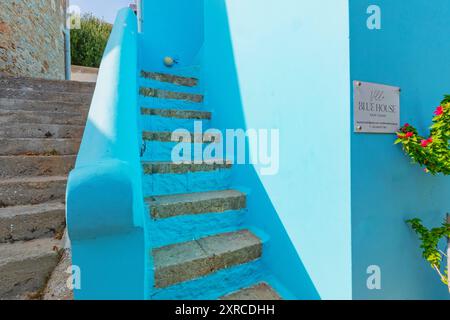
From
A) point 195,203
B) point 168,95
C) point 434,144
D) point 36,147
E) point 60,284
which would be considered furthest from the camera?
point 168,95

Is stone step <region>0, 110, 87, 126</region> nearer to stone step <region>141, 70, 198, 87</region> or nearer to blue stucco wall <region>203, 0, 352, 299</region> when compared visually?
stone step <region>141, 70, 198, 87</region>

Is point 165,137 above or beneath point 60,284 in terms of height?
above

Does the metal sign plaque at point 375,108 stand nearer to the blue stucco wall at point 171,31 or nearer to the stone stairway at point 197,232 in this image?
the stone stairway at point 197,232

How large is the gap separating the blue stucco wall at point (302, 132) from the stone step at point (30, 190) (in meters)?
1.28

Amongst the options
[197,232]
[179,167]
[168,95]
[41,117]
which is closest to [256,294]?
[197,232]

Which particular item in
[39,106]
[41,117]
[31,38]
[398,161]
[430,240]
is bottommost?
[430,240]

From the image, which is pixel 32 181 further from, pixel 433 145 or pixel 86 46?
pixel 86 46

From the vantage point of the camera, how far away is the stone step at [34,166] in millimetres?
1576

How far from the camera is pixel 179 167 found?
64.6 inches

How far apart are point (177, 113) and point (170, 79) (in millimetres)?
699

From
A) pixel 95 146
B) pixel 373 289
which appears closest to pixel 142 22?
pixel 95 146

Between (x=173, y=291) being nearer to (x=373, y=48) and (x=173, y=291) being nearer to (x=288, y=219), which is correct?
(x=288, y=219)

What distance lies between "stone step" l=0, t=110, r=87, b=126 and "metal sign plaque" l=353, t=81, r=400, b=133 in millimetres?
2392

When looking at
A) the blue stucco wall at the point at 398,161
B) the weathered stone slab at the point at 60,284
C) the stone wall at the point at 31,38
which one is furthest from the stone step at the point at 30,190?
the stone wall at the point at 31,38
